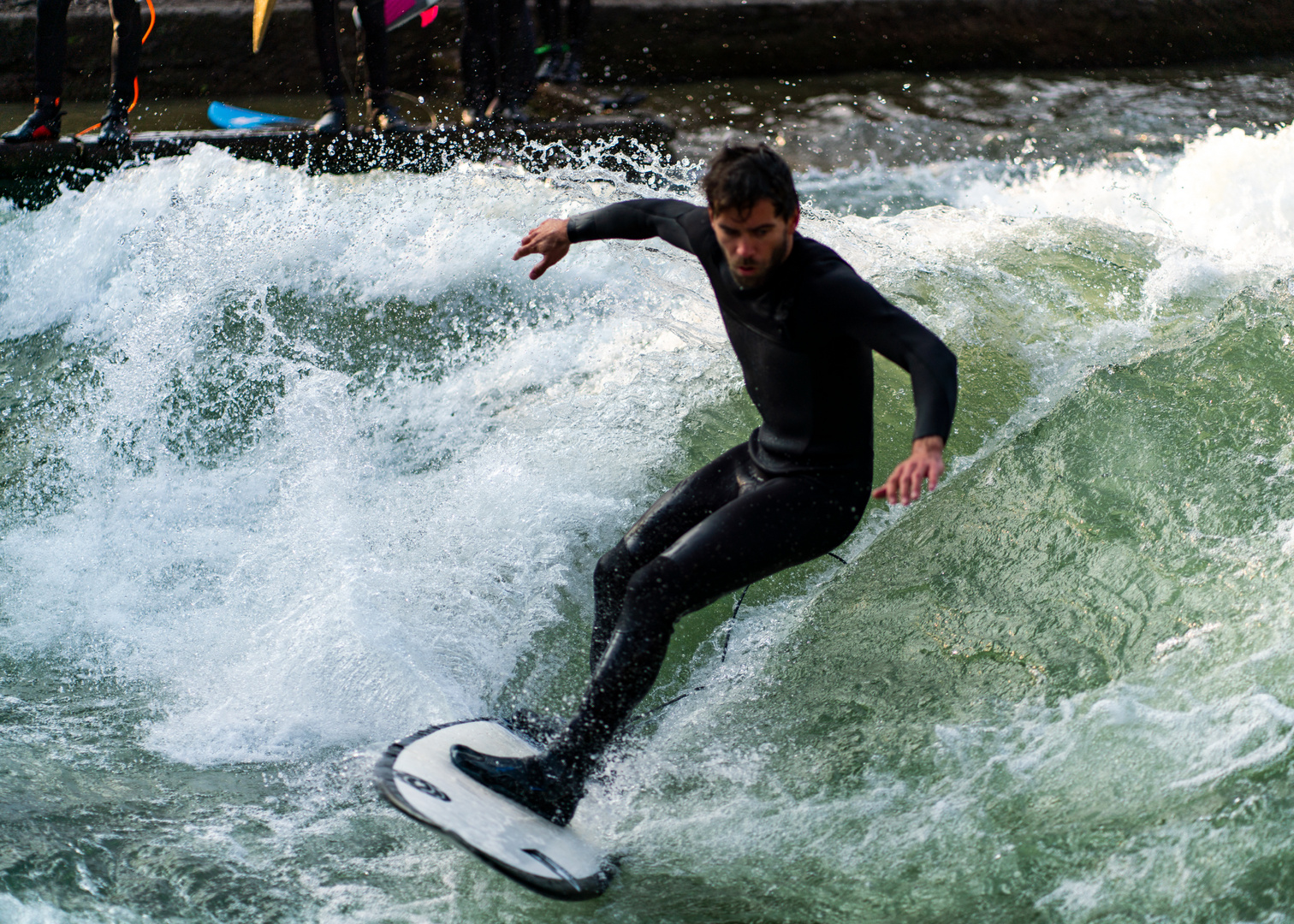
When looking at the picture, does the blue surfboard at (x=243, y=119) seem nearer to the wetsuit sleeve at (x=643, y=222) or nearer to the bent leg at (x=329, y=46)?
the bent leg at (x=329, y=46)

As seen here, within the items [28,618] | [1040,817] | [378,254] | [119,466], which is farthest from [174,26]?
[1040,817]

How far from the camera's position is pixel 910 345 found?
98.0 inches

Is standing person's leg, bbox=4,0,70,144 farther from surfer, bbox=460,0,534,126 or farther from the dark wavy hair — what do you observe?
the dark wavy hair

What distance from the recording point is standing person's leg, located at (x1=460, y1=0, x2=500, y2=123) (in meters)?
7.15

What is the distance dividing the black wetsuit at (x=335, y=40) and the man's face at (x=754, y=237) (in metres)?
5.28

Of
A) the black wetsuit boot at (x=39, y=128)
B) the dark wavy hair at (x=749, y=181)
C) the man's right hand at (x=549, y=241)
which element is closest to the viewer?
the dark wavy hair at (x=749, y=181)

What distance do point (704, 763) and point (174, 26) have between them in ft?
28.1

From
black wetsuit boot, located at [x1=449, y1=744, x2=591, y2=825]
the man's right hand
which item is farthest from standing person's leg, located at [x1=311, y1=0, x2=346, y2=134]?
black wetsuit boot, located at [x1=449, y1=744, x2=591, y2=825]

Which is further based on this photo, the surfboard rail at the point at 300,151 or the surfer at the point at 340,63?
the surfer at the point at 340,63

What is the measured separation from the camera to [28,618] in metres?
3.95

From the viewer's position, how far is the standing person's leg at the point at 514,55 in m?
Result: 7.35

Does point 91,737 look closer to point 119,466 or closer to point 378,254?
point 119,466

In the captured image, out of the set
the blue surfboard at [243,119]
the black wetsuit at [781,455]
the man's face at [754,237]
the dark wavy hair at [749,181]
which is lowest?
the blue surfboard at [243,119]

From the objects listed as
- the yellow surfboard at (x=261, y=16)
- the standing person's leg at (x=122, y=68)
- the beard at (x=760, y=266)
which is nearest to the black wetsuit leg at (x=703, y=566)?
the beard at (x=760, y=266)
